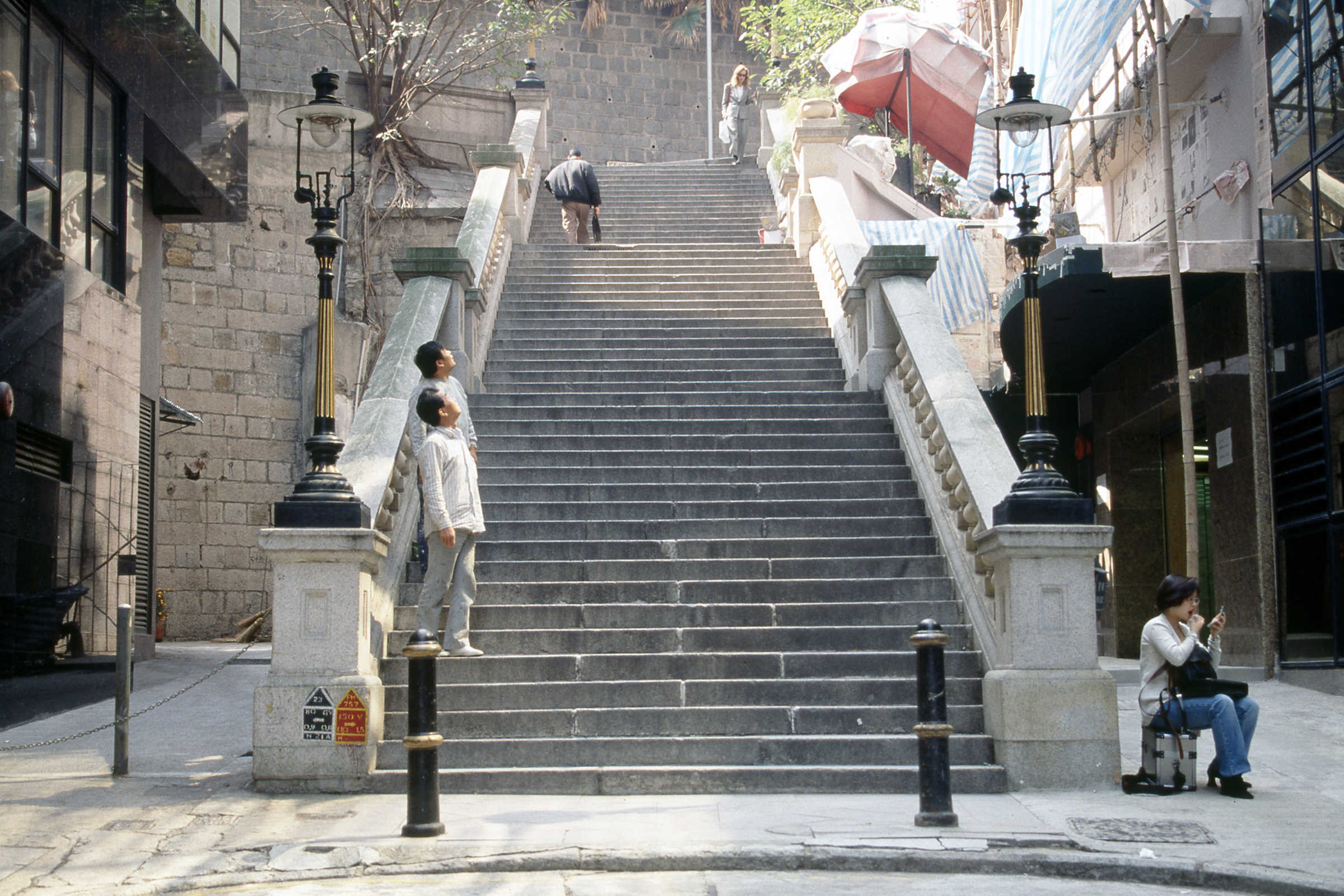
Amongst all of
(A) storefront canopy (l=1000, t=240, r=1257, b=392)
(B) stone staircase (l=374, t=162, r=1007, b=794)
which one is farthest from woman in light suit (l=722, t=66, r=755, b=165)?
(B) stone staircase (l=374, t=162, r=1007, b=794)

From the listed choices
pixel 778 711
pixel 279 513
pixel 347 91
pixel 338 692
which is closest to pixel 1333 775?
pixel 778 711

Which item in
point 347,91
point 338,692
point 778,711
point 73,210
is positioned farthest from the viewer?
point 347,91

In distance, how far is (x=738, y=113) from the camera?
991 inches

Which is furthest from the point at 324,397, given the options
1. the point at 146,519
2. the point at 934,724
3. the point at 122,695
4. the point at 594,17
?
the point at 594,17

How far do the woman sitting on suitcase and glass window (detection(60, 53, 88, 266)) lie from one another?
30.7ft

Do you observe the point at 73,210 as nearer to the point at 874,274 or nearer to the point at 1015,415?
the point at 874,274

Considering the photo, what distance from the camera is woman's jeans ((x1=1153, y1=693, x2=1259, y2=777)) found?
24.1ft

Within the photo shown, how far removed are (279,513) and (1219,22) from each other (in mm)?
10849

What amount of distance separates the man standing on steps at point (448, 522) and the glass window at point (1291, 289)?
7.63 meters

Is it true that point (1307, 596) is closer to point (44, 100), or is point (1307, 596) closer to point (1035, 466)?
point (1035, 466)

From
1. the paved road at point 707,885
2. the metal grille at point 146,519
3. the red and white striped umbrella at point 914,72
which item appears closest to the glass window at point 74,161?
the metal grille at point 146,519

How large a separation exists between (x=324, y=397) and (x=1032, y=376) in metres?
4.28

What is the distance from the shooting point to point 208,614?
→ 18.0 metres

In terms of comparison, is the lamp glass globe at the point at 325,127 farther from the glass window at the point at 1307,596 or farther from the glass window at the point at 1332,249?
the glass window at the point at 1307,596
